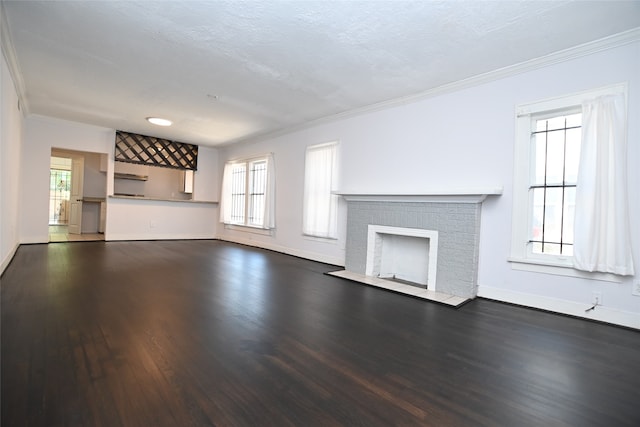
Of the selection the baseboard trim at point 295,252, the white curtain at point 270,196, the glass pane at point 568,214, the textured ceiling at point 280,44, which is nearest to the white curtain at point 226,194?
the baseboard trim at point 295,252

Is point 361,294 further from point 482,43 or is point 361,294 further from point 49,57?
point 49,57

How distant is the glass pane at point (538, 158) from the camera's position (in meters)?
3.10

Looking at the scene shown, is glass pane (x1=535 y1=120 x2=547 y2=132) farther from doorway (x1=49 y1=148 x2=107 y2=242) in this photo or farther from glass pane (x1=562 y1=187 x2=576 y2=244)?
doorway (x1=49 y1=148 x2=107 y2=242)

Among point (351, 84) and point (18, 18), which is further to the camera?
point (351, 84)

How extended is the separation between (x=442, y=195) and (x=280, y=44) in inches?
89.2

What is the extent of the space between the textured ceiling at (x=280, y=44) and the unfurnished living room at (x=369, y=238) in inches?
1.0

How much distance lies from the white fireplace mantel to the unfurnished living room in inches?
1.1

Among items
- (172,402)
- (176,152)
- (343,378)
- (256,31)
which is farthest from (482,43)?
(176,152)

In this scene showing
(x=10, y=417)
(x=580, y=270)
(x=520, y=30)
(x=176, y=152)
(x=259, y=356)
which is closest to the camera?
(x=10, y=417)

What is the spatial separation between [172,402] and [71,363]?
0.74 metres

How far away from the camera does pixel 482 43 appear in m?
2.79

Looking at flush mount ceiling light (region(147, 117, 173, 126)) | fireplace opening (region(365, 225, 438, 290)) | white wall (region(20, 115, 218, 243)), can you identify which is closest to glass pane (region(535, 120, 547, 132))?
fireplace opening (region(365, 225, 438, 290))

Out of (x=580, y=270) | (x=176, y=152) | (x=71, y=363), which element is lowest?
(x=71, y=363)

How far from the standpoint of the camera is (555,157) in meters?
3.04
